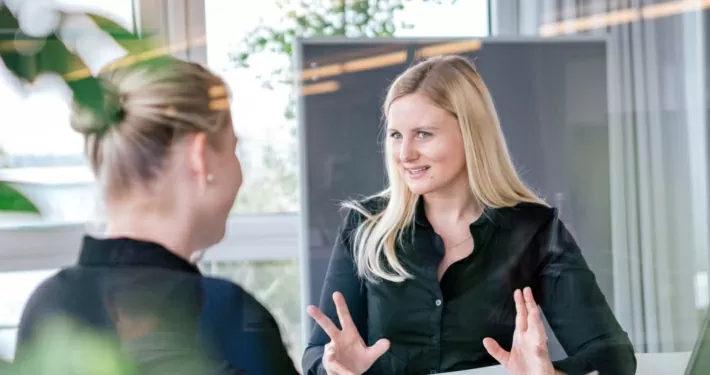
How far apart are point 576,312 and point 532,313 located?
0.10 metres

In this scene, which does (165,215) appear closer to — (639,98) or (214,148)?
(214,148)

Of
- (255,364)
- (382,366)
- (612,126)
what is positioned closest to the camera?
(255,364)

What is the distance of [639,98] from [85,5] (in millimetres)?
947

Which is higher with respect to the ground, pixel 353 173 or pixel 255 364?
pixel 353 173

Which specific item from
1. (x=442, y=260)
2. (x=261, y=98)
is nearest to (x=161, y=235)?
(x=261, y=98)

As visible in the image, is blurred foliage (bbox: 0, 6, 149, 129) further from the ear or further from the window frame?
the window frame

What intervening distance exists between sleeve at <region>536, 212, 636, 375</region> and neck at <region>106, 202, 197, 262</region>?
619 millimetres

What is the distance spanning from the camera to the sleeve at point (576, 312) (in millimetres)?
1172

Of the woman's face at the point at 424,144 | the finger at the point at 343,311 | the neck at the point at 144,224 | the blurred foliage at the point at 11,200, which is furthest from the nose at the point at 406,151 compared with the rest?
the blurred foliage at the point at 11,200

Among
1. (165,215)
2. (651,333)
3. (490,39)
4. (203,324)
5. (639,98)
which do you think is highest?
(490,39)

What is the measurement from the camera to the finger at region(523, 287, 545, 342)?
1148mm

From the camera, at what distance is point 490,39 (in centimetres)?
114

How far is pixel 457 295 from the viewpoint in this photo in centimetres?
114

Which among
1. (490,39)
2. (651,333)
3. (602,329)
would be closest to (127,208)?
(490,39)
